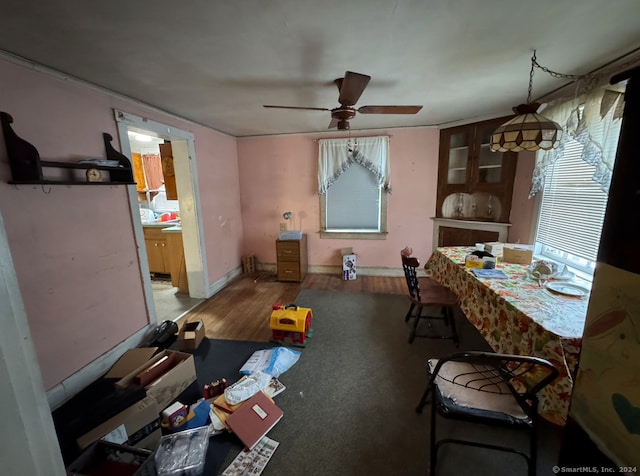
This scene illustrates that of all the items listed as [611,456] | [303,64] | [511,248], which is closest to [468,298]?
[511,248]

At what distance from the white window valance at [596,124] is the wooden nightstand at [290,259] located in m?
3.11

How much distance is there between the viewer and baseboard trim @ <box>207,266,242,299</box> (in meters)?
3.59

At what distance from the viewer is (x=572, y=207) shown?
89.4 inches

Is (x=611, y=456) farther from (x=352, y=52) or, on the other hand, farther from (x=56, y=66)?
(x=56, y=66)

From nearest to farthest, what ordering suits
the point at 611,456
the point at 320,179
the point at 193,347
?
the point at 611,456
the point at 193,347
the point at 320,179

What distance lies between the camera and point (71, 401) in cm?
185

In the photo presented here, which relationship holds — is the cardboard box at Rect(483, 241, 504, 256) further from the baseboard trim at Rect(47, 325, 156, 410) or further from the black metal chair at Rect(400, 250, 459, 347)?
the baseboard trim at Rect(47, 325, 156, 410)

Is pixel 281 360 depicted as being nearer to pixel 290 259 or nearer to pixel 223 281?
pixel 290 259

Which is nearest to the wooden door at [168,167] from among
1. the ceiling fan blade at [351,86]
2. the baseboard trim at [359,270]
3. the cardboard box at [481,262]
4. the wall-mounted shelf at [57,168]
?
the wall-mounted shelf at [57,168]

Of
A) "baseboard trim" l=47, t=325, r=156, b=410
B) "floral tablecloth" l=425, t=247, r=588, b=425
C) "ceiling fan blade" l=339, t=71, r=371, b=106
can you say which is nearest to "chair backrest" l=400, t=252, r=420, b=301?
"floral tablecloth" l=425, t=247, r=588, b=425

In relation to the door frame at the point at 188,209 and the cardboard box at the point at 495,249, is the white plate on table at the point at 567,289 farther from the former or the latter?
the door frame at the point at 188,209

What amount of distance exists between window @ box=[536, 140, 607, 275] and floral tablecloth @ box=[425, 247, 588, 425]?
550mm

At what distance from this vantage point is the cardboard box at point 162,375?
1698 millimetres

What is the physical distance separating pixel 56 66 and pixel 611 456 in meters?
3.25
